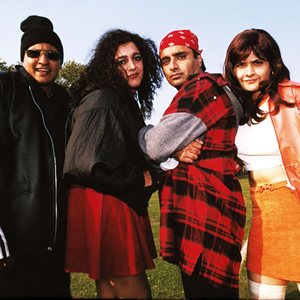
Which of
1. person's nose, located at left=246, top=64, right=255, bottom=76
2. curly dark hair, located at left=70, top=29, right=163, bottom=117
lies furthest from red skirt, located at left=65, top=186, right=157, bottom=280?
person's nose, located at left=246, top=64, right=255, bottom=76

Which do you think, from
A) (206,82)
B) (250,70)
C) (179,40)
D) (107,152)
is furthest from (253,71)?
(107,152)

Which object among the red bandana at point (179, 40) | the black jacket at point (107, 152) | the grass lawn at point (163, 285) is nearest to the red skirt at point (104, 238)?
the black jacket at point (107, 152)

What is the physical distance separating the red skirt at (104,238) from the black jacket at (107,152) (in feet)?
0.31

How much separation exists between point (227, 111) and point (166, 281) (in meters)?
3.86

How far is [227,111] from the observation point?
7.77 ft

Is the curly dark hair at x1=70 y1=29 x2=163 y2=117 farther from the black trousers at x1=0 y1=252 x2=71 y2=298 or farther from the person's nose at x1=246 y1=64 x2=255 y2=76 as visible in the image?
the black trousers at x1=0 y1=252 x2=71 y2=298

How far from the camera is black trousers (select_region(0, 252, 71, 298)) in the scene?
8.28ft

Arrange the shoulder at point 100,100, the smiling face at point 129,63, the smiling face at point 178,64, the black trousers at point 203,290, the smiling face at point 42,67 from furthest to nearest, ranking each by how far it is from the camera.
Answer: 1. the smiling face at point 178,64
2. the smiling face at point 42,67
3. the smiling face at point 129,63
4. the shoulder at point 100,100
5. the black trousers at point 203,290

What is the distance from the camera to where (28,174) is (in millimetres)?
2555

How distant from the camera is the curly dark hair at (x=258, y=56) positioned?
2756 millimetres

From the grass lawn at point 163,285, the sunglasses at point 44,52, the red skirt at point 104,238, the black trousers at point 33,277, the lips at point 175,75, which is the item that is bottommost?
the grass lawn at point 163,285

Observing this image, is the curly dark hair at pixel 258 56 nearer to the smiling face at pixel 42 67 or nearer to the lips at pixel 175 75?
the lips at pixel 175 75

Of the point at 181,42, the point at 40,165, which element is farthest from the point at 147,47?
the point at 40,165

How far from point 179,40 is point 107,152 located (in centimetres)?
154
